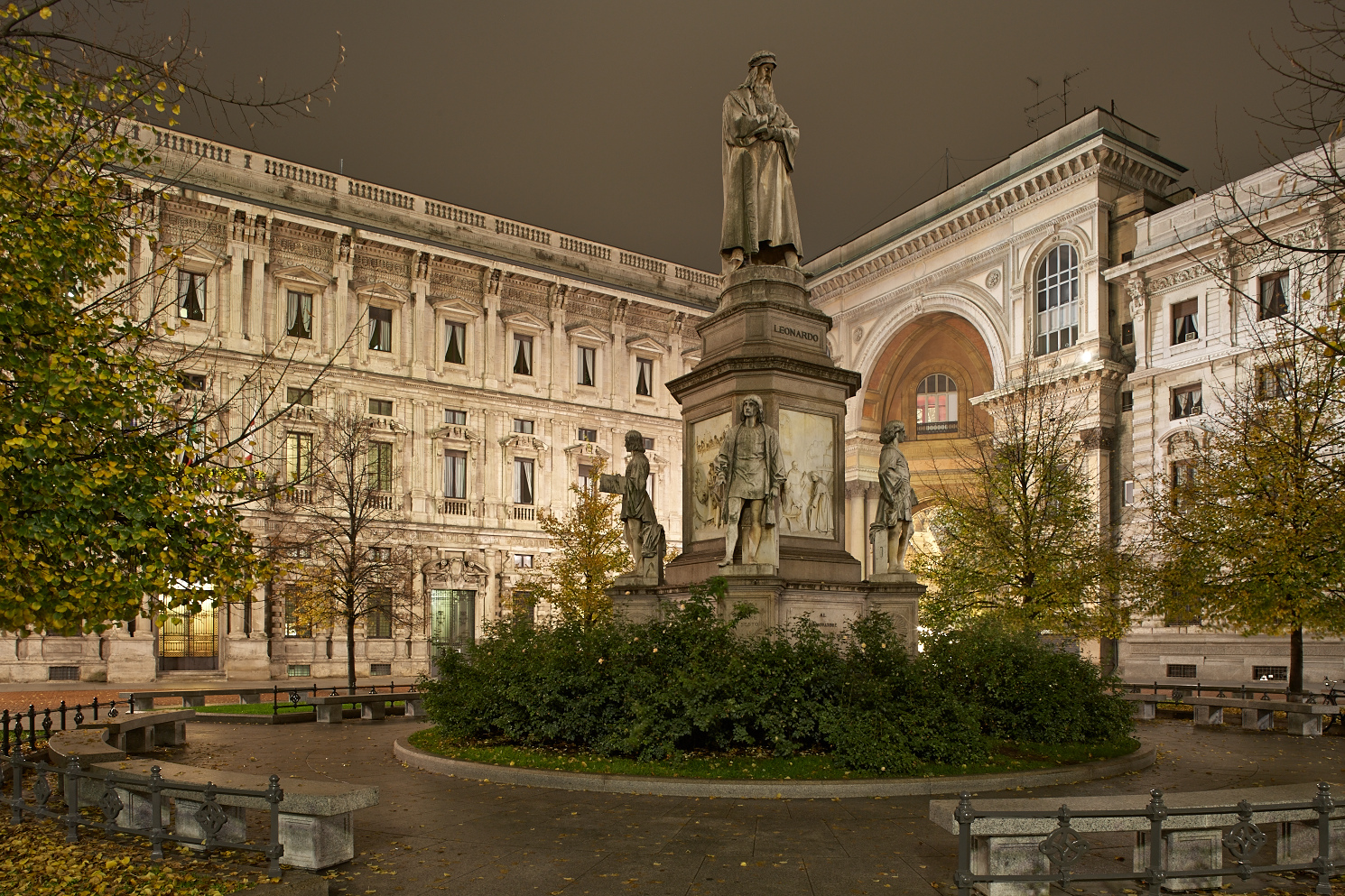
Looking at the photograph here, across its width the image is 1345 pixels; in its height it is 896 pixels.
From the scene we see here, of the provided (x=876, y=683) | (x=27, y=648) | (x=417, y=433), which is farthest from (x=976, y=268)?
(x=27, y=648)

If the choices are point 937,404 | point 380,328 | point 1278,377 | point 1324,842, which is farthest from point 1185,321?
point 1324,842

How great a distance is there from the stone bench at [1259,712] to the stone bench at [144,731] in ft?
51.9

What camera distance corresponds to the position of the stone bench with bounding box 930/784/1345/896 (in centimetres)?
666

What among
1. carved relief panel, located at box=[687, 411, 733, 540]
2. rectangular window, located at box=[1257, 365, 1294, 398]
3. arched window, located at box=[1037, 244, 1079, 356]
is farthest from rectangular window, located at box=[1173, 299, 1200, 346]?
carved relief panel, located at box=[687, 411, 733, 540]

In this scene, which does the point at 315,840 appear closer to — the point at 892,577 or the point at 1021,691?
the point at 1021,691

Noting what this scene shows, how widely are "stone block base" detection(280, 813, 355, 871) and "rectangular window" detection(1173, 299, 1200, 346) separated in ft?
127

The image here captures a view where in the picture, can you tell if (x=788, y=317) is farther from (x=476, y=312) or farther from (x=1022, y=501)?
(x=476, y=312)

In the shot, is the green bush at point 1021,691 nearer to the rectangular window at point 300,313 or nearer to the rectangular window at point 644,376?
the rectangular window at point 300,313

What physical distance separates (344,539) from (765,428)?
30603mm

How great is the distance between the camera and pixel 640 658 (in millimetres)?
11953

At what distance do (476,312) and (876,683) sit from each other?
39.0 m

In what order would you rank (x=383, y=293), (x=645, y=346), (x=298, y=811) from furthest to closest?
(x=645, y=346)
(x=383, y=293)
(x=298, y=811)

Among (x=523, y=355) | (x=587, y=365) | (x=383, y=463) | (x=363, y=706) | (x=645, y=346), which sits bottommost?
(x=363, y=706)

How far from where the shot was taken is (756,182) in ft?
52.3
